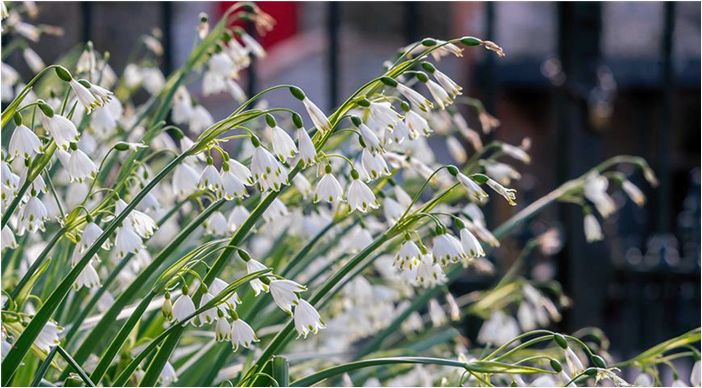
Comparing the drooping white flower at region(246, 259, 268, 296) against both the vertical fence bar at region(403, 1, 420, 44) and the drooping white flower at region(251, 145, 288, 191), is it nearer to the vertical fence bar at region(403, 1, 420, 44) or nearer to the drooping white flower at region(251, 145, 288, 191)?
the drooping white flower at region(251, 145, 288, 191)

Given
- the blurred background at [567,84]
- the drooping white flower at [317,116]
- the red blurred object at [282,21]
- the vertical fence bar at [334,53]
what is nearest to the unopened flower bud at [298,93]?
the drooping white flower at [317,116]

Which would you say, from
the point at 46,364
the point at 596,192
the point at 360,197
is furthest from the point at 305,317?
the point at 596,192

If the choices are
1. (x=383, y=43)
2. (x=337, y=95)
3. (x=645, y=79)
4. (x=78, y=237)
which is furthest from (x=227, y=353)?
(x=383, y=43)

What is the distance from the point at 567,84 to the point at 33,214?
6.80 ft

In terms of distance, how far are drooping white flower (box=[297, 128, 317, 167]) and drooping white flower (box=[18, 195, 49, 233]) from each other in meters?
0.27

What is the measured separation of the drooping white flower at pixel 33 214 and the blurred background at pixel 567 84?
3.55 ft

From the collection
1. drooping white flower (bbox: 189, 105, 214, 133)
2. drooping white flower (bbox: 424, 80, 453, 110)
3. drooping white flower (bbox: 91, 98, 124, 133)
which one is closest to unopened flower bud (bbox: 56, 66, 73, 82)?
drooping white flower (bbox: 424, 80, 453, 110)

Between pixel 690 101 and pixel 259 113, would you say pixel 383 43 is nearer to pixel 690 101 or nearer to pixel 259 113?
pixel 690 101

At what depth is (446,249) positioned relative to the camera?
113cm

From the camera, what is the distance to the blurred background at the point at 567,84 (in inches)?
118

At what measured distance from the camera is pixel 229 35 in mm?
1599

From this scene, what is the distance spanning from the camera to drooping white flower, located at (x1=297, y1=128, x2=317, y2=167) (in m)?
1.08

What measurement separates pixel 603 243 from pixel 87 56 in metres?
1.76

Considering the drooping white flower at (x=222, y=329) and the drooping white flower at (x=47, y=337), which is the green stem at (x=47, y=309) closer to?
the drooping white flower at (x=47, y=337)
